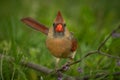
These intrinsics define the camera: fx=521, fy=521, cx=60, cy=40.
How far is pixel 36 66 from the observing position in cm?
402

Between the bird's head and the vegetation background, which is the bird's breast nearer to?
the bird's head

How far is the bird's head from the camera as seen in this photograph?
3.52m

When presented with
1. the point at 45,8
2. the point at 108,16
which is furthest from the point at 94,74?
the point at 45,8

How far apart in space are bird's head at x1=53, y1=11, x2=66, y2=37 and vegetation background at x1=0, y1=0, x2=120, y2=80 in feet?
0.97

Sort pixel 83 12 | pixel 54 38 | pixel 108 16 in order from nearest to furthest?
pixel 54 38 < pixel 83 12 < pixel 108 16

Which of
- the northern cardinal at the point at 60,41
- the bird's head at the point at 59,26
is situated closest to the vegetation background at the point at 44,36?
the northern cardinal at the point at 60,41

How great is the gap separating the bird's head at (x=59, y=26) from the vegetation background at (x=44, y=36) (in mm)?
297

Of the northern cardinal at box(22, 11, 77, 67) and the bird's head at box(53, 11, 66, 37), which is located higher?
the bird's head at box(53, 11, 66, 37)

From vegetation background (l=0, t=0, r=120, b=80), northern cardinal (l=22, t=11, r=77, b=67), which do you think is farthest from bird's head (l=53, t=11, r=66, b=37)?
vegetation background (l=0, t=0, r=120, b=80)

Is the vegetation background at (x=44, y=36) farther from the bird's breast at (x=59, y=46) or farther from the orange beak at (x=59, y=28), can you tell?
the orange beak at (x=59, y=28)

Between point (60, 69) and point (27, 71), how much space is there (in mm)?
439

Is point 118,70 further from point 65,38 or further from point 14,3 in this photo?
point 14,3

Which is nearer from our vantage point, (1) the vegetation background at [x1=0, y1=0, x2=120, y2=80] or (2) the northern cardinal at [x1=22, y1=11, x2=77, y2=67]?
(2) the northern cardinal at [x1=22, y1=11, x2=77, y2=67]

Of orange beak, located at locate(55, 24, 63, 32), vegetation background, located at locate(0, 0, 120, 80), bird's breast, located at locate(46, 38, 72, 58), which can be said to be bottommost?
vegetation background, located at locate(0, 0, 120, 80)
